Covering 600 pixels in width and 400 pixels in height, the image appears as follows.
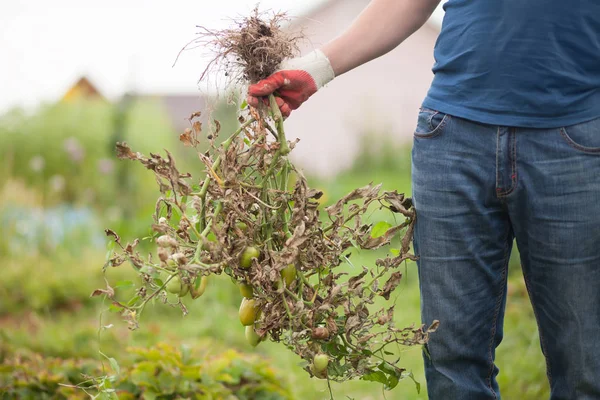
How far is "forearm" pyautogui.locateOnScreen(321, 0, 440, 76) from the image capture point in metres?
1.70

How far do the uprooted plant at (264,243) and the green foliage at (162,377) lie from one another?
667mm

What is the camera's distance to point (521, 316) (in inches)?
146

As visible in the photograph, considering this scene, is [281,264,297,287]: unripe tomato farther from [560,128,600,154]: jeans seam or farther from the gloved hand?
[560,128,600,154]: jeans seam

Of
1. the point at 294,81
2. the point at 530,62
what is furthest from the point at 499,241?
the point at 294,81

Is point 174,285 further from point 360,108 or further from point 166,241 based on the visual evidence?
point 360,108

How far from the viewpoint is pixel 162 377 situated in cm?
210

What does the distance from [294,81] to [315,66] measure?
90 mm

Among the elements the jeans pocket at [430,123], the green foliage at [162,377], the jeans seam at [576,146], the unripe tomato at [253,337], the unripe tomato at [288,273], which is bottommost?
the green foliage at [162,377]

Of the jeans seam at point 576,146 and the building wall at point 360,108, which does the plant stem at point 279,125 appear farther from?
the building wall at point 360,108

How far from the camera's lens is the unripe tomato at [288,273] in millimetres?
1440

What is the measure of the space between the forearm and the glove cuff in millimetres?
23

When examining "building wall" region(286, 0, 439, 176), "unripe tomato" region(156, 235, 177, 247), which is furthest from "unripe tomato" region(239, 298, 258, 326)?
"building wall" region(286, 0, 439, 176)

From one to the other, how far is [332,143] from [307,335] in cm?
1207

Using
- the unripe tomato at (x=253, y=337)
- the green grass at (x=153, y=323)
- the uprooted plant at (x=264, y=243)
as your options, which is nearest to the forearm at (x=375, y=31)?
the uprooted plant at (x=264, y=243)
